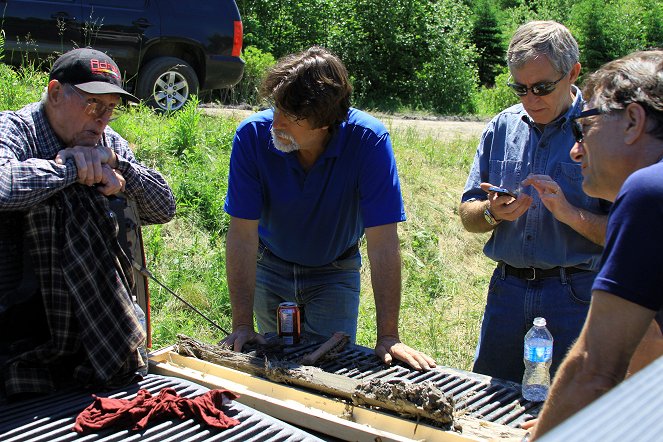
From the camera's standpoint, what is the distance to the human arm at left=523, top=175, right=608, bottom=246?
9.24 feet

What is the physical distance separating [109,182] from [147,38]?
575cm

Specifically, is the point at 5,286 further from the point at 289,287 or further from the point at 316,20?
the point at 316,20

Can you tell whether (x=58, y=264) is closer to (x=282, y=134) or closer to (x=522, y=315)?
(x=282, y=134)

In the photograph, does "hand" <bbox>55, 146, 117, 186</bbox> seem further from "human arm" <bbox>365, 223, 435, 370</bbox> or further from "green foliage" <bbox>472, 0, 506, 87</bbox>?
"green foliage" <bbox>472, 0, 506, 87</bbox>

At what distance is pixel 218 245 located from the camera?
5953mm

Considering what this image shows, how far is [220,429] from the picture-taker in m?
2.26

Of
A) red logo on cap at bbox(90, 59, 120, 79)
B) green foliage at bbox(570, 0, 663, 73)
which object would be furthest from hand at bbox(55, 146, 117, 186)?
green foliage at bbox(570, 0, 663, 73)

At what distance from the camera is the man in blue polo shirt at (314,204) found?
3.07 meters

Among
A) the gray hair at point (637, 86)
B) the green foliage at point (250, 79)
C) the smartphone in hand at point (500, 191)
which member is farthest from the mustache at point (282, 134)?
the green foliage at point (250, 79)

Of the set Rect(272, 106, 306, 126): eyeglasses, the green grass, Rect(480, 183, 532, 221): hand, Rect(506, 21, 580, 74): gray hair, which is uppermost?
Rect(506, 21, 580, 74): gray hair

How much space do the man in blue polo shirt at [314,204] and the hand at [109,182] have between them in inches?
25.4

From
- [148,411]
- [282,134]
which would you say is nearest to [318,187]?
[282,134]

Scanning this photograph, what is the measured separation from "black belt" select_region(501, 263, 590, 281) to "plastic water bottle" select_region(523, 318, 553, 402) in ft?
1.01

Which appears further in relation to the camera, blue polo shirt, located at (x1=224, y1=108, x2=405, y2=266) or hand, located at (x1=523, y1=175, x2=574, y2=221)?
blue polo shirt, located at (x1=224, y1=108, x2=405, y2=266)
